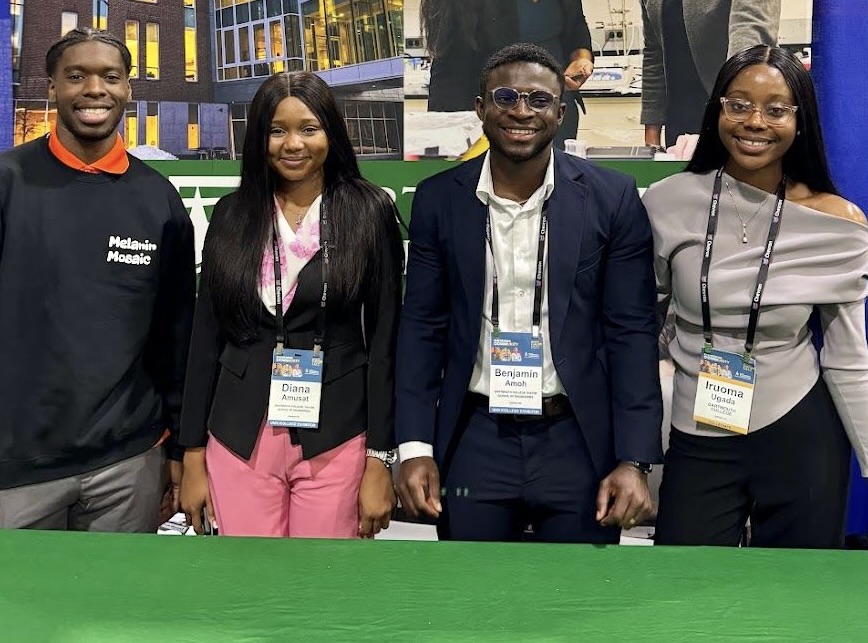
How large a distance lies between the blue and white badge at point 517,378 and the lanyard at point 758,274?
13.7 inches

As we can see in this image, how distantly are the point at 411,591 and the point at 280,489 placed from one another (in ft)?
2.50

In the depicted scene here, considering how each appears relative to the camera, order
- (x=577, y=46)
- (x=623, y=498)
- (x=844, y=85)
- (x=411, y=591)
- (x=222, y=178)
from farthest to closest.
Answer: (x=222, y=178), (x=577, y=46), (x=844, y=85), (x=623, y=498), (x=411, y=591)

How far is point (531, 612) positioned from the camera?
3.53ft

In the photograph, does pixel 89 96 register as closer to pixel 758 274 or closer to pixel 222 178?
pixel 222 178

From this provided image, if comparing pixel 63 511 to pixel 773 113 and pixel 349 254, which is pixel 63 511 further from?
pixel 773 113

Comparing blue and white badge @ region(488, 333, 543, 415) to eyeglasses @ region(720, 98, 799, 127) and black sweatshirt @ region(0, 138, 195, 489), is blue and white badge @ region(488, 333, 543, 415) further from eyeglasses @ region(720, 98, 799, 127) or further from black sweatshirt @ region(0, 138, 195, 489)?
black sweatshirt @ region(0, 138, 195, 489)

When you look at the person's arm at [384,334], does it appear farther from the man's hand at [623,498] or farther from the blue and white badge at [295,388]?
the man's hand at [623,498]

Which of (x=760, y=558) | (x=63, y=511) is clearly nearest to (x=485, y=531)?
(x=760, y=558)

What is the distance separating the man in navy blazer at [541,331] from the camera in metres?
1.69

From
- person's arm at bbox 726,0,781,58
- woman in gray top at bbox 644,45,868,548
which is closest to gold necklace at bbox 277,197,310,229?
woman in gray top at bbox 644,45,868,548

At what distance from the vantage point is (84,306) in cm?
182

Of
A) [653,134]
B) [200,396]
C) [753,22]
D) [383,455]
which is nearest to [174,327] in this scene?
[200,396]

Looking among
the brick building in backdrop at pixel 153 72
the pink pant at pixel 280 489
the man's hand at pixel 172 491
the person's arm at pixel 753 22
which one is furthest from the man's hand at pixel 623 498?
the brick building in backdrop at pixel 153 72

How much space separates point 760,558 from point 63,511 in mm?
1455
